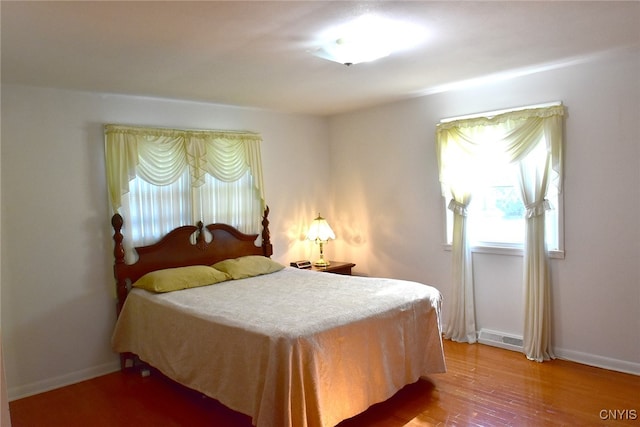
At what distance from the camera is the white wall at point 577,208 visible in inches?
131

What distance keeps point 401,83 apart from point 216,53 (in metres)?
1.72

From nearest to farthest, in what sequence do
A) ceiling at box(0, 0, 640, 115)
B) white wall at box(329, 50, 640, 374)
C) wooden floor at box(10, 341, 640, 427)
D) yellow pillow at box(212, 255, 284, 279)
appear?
ceiling at box(0, 0, 640, 115)
wooden floor at box(10, 341, 640, 427)
white wall at box(329, 50, 640, 374)
yellow pillow at box(212, 255, 284, 279)

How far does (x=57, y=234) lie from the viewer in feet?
11.8

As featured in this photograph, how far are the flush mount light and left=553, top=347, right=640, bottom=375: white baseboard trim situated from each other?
8.96 ft

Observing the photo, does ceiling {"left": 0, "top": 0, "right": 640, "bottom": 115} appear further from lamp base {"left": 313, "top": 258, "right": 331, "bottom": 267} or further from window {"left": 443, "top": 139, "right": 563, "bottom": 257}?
lamp base {"left": 313, "top": 258, "right": 331, "bottom": 267}

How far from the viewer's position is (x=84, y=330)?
147 inches

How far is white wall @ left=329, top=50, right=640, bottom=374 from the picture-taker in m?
3.33

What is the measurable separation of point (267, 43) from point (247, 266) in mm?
2218

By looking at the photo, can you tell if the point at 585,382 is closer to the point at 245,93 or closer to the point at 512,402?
the point at 512,402

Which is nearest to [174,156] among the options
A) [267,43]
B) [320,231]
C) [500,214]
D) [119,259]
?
[119,259]

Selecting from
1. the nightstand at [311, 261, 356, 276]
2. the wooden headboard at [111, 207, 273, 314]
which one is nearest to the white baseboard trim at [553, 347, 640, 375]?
the nightstand at [311, 261, 356, 276]

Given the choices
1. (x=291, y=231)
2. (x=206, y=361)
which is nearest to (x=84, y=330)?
(x=206, y=361)

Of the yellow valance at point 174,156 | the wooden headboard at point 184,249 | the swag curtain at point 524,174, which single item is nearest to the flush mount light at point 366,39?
the swag curtain at point 524,174

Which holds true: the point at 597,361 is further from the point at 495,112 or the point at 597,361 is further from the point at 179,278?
the point at 179,278
